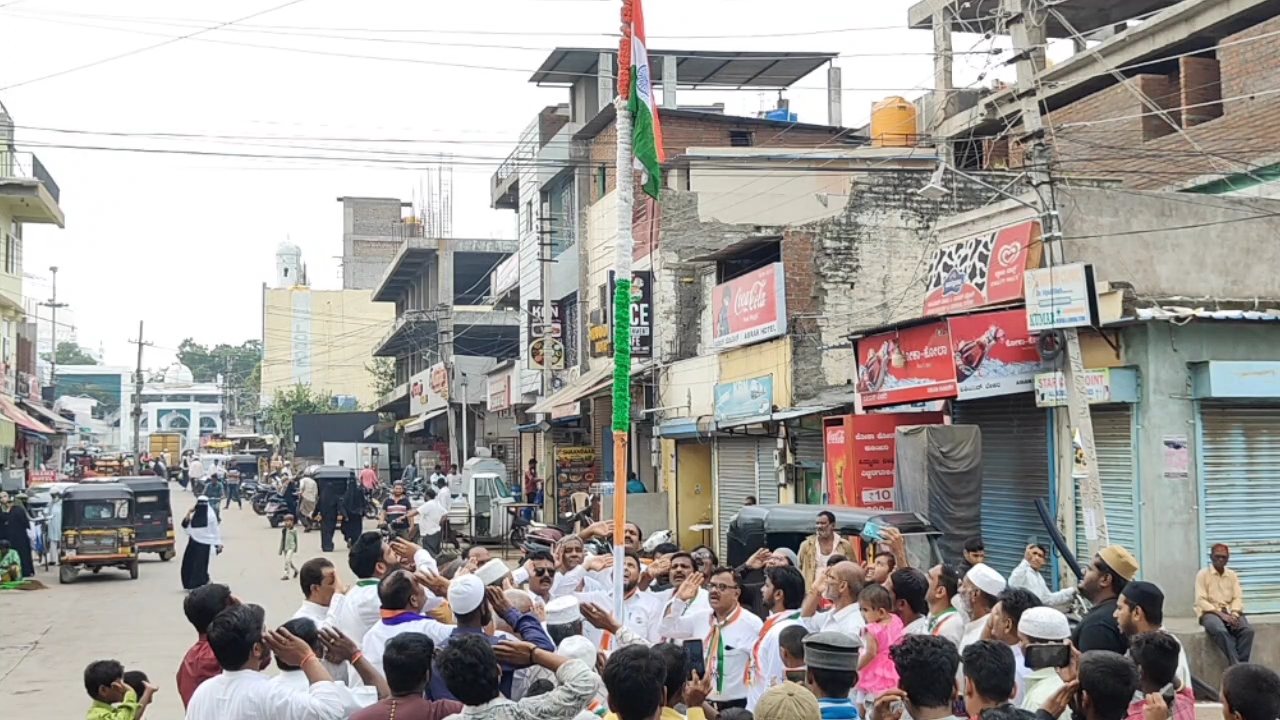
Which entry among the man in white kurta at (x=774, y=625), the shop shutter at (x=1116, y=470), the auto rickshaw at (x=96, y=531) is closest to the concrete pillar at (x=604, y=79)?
the auto rickshaw at (x=96, y=531)

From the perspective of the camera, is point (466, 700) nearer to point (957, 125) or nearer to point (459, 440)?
point (957, 125)

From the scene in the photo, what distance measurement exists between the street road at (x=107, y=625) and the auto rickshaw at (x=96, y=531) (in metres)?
0.39

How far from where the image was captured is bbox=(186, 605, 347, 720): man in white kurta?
4953mm

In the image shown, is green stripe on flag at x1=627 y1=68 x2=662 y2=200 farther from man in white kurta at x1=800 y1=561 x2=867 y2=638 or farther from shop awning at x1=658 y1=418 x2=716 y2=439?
shop awning at x1=658 y1=418 x2=716 y2=439

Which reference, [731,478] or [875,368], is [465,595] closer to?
[875,368]

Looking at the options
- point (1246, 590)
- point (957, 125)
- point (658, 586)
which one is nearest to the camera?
point (658, 586)

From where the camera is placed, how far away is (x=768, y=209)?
26.3 metres

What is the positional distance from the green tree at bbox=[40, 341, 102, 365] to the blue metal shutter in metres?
134

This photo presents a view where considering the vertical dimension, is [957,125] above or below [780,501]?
above

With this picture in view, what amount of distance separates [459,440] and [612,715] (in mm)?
46956

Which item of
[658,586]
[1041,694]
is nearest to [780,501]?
[658,586]

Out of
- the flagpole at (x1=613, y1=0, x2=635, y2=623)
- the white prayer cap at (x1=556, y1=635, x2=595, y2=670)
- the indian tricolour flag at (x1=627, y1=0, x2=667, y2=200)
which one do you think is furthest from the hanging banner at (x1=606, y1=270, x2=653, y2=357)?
the white prayer cap at (x1=556, y1=635, x2=595, y2=670)

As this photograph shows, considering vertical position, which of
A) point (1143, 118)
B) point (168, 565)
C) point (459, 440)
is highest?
point (1143, 118)

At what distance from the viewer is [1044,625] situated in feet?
18.2
